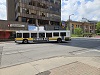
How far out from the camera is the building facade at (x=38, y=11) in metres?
47.2

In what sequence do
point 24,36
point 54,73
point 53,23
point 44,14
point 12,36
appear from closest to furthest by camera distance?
1. point 54,73
2. point 24,36
3. point 12,36
4. point 44,14
5. point 53,23

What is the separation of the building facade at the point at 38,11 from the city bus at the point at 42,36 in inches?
901

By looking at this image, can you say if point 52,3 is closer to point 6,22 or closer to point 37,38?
point 6,22

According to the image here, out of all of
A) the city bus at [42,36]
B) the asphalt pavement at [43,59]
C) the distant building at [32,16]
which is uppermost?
the distant building at [32,16]

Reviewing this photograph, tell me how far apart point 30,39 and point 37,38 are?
1307mm

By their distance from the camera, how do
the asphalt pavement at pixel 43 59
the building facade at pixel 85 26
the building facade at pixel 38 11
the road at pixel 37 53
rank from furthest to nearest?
the building facade at pixel 85 26 → the building facade at pixel 38 11 → the road at pixel 37 53 → the asphalt pavement at pixel 43 59

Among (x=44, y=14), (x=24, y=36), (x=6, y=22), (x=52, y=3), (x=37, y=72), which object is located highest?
(x=52, y=3)

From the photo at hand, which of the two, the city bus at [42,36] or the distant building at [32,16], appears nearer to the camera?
the city bus at [42,36]

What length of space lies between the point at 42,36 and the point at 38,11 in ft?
94.3

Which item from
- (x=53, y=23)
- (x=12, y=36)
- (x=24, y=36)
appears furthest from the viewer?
(x=53, y=23)

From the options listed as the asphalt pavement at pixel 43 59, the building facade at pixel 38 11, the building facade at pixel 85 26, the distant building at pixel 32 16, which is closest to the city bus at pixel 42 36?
the asphalt pavement at pixel 43 59

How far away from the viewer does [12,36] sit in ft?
121

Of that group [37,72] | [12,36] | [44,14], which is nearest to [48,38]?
[12,36]

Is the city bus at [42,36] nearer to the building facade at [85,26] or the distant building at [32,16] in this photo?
the distant building at [32,16]
